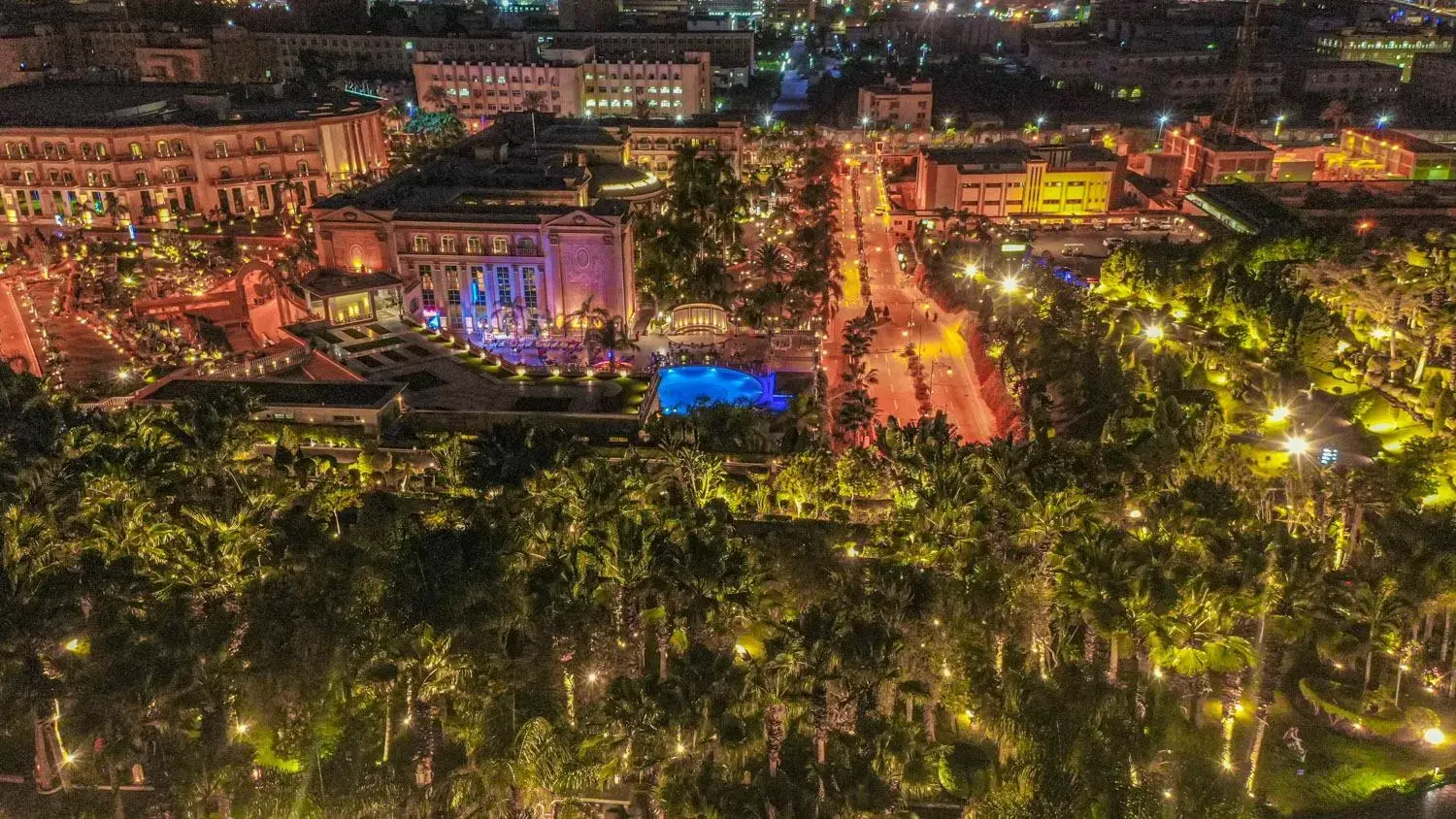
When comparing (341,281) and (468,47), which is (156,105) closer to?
(341,281)

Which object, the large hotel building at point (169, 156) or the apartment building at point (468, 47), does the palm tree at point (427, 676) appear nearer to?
the large hotel building at point (169, 156)

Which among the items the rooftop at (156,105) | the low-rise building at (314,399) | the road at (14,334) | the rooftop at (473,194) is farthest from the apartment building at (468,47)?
the low-rise building at (314,399)

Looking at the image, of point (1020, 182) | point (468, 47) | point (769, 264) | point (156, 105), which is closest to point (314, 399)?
point (769, 264)

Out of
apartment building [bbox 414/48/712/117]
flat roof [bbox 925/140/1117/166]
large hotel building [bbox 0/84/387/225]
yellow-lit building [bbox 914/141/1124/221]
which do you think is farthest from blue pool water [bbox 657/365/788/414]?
apartment building [bbox 414/48/712/117]

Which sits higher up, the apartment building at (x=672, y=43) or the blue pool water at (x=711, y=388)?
the apartment building at (x=672, y=43)

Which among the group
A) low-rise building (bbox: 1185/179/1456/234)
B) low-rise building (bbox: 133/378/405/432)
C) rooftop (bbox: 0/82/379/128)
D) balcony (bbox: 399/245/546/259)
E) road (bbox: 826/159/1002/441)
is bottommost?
road (bbox: 826/159/1002/441)

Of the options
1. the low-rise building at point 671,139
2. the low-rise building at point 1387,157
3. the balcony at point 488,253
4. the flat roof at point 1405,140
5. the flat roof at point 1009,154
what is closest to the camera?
the balcony at point 488,253

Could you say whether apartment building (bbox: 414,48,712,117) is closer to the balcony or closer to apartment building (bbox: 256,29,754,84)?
apartment building (bbox: 256,29,754,84)
